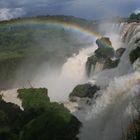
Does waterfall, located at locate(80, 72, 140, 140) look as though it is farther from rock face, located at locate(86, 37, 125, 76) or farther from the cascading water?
rock face, located at locate(86, 37, 125, 76)

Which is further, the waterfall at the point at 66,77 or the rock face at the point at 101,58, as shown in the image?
the rock face at the point at 101,58

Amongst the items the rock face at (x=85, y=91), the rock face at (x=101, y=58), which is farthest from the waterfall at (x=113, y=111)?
the rock face at (x=101, y=58)

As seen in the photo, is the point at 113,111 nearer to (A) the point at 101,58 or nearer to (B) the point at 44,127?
(B) the point at 44,127

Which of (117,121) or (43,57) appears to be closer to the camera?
(117,121)

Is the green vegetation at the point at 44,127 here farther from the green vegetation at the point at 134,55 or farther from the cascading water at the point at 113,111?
the green vegetation at the point at 134,55

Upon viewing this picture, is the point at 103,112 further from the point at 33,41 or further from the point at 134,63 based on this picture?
the point at 33,41

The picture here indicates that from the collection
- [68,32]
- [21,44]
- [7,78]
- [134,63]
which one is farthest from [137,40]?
[21,44]

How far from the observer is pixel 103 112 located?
1061 inches

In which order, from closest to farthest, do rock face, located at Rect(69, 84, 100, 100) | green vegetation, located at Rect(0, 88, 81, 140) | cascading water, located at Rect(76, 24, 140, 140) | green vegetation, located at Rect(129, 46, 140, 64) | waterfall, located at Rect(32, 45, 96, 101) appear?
cascading water, located at Rect(76, 24, 140, 140), green vegetation, located at Rect(0, 88, 81, 140), green vegetation, located at Rect(129, 46, 140, 64), rock face, located at Rect(69, 84, 100, 100), waterfall, located at Rect(32, 45, 96, 101)

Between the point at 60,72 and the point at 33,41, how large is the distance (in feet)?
188

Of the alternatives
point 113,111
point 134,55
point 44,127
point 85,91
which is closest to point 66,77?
point 85,91

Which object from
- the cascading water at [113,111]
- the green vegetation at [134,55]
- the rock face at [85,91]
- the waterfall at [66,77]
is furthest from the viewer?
the waterfall at [66,77]

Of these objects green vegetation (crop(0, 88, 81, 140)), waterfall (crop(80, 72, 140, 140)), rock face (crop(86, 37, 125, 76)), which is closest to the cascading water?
waterfall (crop(80, 72, 140, 140))

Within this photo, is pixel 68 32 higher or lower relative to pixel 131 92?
higher
